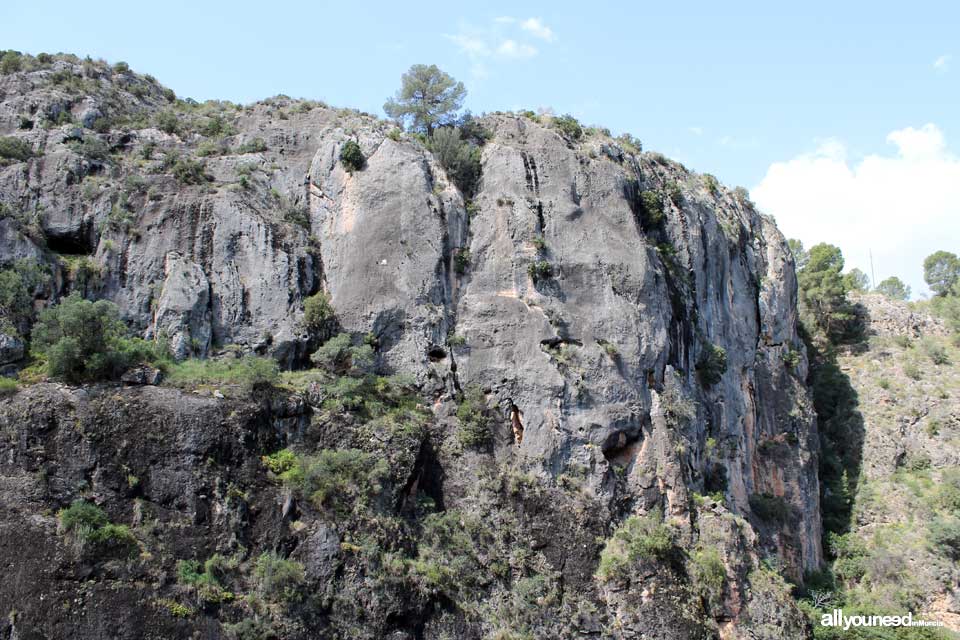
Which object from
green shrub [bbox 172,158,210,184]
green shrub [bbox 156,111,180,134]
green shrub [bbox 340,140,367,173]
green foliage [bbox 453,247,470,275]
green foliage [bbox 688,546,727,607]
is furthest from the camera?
green shrub [bbox 156,111,180,134]

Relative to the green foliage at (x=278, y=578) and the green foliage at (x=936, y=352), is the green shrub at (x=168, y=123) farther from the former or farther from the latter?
the green foliage at (x=936, y=352)

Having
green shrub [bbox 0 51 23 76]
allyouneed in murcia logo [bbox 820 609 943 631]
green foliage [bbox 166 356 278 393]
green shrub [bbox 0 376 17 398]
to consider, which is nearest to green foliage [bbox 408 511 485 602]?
green foliage [bbox 166 356 278 393]

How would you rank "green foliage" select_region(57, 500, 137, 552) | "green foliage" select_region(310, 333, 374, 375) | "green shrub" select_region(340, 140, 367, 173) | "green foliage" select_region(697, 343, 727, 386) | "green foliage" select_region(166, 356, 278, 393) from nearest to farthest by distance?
"green foliage" select_region(57, 500, 137, 552) → "green foliage" select_region(166, 356, 278, 393) → "green foliage" select_region(310, 333, 374, 375) → "green shrub" select_region(340, 140, 367, 173) → "green foliage" select_region(697, 343, 727, 386)

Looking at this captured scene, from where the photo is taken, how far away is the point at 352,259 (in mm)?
30906

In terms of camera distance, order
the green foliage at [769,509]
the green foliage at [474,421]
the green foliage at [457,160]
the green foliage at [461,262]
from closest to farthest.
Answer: the green foliage at [474,421], the green foliage at [461,262], the green foliage at [457,160], the green foliage at [769,509]

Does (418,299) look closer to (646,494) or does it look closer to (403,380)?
(403,380)

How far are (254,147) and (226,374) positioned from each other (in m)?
11.8

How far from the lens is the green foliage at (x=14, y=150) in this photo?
3200cm

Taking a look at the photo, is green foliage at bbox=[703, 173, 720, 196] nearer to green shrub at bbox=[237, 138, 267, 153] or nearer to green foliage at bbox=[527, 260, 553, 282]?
green foliage at bbox=[527, 260, 553, 282]

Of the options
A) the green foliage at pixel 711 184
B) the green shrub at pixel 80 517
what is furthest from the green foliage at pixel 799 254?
the green shrub at pixel 80 517

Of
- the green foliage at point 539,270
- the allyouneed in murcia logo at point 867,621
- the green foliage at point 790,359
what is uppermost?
the green foliage at point 539,270

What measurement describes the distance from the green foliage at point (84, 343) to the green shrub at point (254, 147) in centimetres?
1059

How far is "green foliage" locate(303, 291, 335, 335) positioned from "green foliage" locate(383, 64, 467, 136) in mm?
10438

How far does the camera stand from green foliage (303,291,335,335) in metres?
29.5
